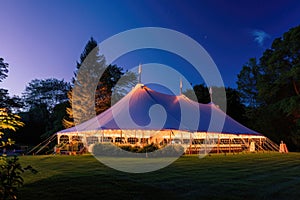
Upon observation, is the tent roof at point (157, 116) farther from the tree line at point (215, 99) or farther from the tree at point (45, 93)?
the tree at point (45, 93)

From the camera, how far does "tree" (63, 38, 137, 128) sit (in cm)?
2183

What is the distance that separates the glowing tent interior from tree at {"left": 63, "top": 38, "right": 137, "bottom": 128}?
8.15 metres

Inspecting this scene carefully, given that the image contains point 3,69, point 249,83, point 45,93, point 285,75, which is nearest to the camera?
point 285,75

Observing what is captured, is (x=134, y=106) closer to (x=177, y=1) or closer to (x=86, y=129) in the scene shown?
(x=86, y=129)

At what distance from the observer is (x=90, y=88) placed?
74.3ft

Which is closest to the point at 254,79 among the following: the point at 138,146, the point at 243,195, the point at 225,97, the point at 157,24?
the point at 225,97

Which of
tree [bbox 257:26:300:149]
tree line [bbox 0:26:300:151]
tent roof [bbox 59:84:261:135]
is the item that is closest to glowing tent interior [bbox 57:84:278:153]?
tent roof [bbox 59:84:261:135]

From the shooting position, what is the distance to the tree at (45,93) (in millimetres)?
29484

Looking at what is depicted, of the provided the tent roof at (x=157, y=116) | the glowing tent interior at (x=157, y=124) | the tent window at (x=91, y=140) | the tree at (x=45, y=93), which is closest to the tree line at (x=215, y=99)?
the tree at (x=45, y=93)

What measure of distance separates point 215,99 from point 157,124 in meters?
18.0

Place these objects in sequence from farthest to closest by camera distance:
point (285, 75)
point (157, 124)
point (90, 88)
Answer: point (90, 88) → point (285, 75) → point (157, 124)

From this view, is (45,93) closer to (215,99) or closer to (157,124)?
(215,99)

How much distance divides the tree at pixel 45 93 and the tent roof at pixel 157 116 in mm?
18799

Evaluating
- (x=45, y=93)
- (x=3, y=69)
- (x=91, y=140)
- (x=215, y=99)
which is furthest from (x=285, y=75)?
(x=45, y=93)
